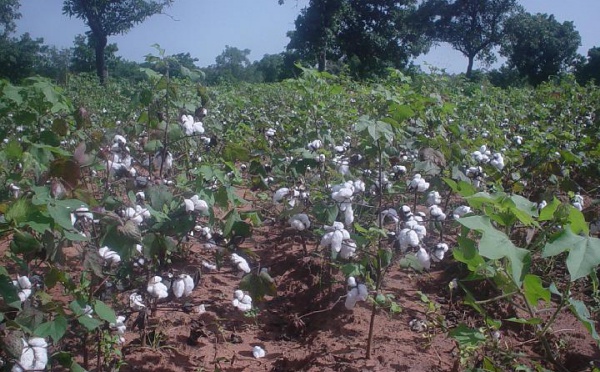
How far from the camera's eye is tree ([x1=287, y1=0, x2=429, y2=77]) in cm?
2694

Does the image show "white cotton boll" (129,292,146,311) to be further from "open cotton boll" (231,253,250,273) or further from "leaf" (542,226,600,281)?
"leaf" (542,226,600,281)

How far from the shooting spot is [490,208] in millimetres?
1497

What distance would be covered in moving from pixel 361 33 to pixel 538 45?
10454 millimetres

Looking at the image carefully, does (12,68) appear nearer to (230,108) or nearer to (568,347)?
(230,108)

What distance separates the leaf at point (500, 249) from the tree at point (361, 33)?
25.1 meters

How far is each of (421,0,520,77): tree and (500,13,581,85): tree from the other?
651mm

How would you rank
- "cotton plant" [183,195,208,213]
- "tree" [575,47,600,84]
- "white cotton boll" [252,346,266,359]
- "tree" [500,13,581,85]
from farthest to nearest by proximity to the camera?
"tree" [500,13,581,85]
"tree" [575,47,600,84]
"white cotton boll" [252,346,266,359]
"cotton plant" [183,195,208,213]

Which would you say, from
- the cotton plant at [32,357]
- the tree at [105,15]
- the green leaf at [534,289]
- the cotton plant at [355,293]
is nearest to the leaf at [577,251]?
the green leaf at [534,289]

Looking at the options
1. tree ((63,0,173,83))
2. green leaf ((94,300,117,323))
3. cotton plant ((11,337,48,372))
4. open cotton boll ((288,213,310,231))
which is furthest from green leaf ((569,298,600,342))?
tree ((63,0,173,83))

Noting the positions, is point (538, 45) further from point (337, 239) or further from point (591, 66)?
point (337, 239)

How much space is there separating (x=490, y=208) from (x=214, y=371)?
4.56 feet

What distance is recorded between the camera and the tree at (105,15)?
71.3 feet

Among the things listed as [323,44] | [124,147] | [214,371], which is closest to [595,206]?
[214,371]

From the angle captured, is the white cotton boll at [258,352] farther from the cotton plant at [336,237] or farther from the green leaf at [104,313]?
the green leaf at [104,313]
